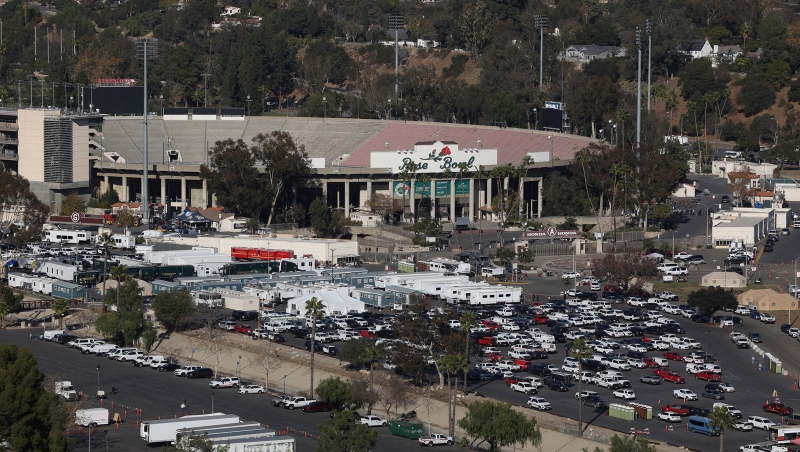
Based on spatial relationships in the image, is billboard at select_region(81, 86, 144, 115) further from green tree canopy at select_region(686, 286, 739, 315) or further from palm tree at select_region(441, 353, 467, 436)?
palm tree at select_region(441, 353, 467, 436)

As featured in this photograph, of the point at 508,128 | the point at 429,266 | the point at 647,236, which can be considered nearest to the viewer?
the point at 429,266

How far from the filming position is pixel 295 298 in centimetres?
11281

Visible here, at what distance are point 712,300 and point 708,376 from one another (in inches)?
645

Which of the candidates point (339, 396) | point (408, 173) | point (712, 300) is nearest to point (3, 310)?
point (339, 396)

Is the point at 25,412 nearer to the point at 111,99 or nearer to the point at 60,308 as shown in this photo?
the point at 60,308

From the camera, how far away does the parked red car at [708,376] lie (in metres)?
93.0

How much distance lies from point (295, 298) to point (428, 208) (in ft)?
138

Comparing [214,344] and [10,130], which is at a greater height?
[10,130]

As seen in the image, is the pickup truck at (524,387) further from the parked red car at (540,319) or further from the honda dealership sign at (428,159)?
the honda dealership sign at (428,159)

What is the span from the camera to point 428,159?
153375mm

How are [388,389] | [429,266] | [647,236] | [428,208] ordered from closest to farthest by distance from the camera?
[388,389] < [429,266] < [647,236] < [428,208]

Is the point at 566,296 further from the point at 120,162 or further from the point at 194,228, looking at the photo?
the point at 120,162

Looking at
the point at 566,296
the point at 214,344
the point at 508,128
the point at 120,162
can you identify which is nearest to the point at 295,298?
the point at 214,344

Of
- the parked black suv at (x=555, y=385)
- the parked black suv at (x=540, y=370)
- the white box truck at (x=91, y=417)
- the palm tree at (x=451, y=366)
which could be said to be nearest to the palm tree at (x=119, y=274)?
the white box truck at (x=91, y=417)
